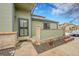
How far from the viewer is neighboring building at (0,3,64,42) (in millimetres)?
3049

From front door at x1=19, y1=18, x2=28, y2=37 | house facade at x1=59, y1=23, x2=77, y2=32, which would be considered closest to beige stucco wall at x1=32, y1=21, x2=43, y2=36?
front door at x1=19, y1=18, x2=28, y2=37

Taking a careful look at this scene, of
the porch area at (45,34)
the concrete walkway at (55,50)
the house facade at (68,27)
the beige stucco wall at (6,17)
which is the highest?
the beige stucco wall at (6,17)

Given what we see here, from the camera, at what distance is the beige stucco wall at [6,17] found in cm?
303

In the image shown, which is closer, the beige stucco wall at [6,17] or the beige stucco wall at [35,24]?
the beige stucco wall at [6,17]

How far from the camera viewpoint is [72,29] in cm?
326

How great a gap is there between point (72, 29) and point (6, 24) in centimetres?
153

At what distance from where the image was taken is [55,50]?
3145mm

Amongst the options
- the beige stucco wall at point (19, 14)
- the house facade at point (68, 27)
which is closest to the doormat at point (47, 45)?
the house facade at point (68, 27)

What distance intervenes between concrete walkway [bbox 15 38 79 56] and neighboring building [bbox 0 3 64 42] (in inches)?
10.0

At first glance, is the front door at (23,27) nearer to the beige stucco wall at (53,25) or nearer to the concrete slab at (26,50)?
the concrete slab at (26,50)

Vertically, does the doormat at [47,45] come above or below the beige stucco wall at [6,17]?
below

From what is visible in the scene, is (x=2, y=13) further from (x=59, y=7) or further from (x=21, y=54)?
(x=59, y=7)

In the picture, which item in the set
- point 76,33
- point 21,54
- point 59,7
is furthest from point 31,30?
point 76,33

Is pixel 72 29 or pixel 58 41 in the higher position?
pixel 72 29
